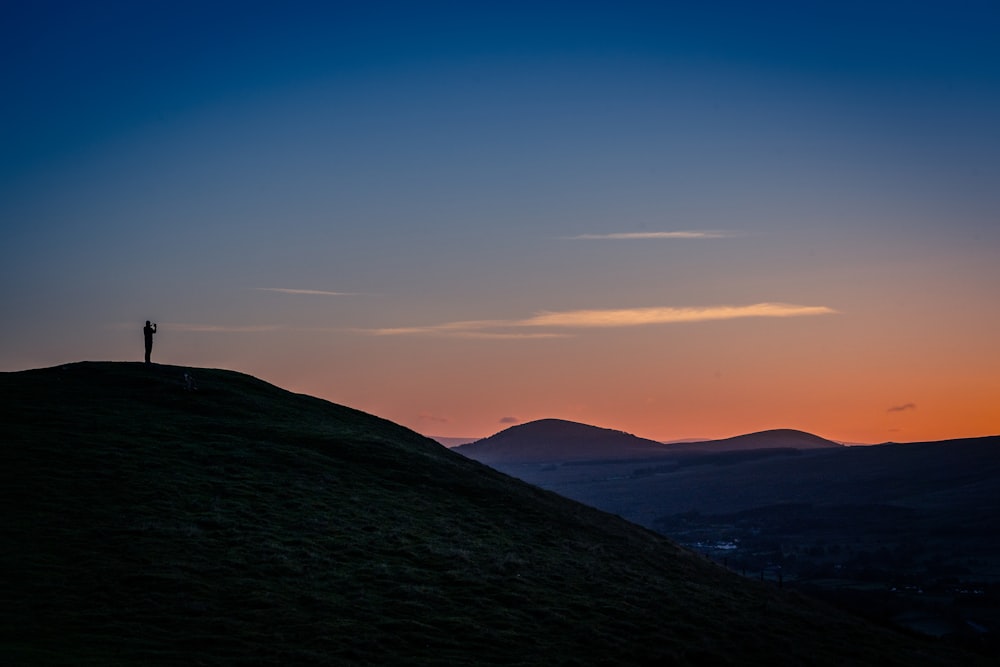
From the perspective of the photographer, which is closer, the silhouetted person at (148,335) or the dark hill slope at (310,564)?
the dark hill slope at (310,564)

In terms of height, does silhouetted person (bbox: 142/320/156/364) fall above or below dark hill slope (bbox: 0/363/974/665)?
above

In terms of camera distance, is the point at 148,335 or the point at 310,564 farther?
the point at 148,335

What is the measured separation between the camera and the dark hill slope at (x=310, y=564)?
29.0 m

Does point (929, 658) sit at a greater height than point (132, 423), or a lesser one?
lesser

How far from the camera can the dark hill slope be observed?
95.2 feet

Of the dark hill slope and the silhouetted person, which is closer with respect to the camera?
Answer: the dark hill slope

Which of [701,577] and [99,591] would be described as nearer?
[99,591]

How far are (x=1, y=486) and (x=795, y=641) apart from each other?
38.9m

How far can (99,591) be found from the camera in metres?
30.2

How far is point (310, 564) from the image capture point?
1465 inches

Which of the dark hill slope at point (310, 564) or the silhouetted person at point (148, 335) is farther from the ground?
the silhouetted person at point (148, 335)

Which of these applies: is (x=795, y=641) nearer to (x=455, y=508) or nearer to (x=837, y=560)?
(x=455, y=508)

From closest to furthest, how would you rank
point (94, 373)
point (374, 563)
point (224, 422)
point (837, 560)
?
point (374, 563)
point (224, 422)
point (94, 373)
point (837, 560)

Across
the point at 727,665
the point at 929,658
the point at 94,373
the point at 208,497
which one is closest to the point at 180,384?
the point at 94,373
